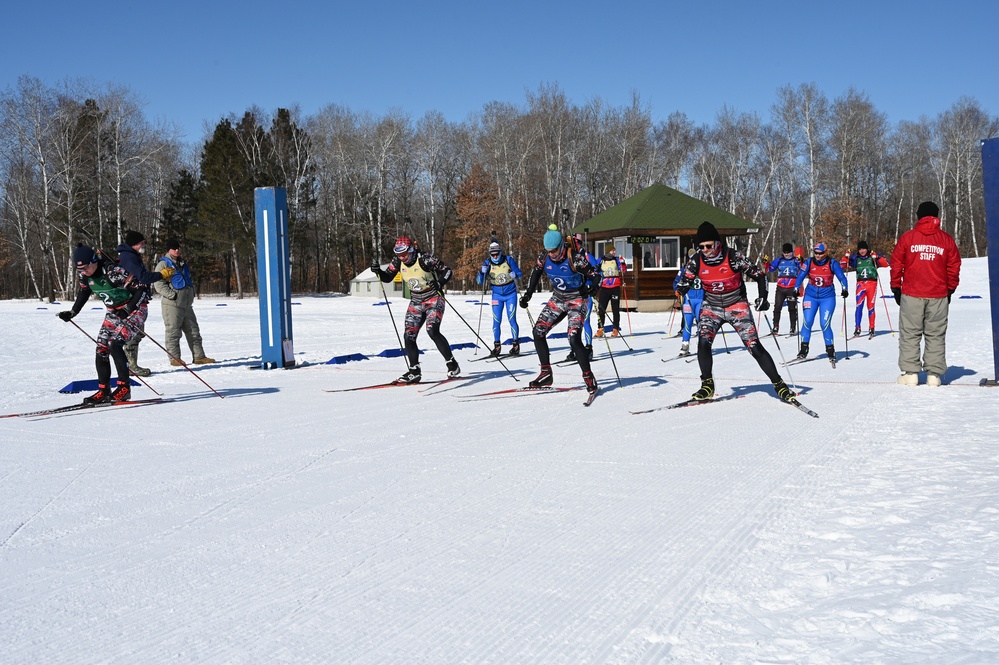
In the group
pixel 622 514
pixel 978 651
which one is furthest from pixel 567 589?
pixel 978 651

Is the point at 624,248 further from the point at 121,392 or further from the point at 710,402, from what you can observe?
the point at 121,392

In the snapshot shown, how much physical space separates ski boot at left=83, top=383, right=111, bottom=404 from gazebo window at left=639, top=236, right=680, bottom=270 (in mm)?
25109

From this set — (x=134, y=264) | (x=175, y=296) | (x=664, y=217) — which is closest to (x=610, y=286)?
(x=175, y=296)

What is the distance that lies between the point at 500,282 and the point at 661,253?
758 inches

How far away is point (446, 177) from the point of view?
2399 inches

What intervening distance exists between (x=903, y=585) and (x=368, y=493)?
298 centimetres

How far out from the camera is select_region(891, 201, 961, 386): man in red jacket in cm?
923

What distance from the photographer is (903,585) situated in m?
3.29

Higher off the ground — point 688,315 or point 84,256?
point 84,256

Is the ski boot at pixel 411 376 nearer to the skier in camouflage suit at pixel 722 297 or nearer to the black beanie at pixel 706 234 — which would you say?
the skier in camouflage suit at pixel 722 297

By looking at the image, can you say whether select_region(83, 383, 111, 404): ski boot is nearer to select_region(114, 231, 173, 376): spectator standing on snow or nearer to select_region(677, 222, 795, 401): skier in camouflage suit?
select_region(114, 231, 173, 376): spectator standing on snow

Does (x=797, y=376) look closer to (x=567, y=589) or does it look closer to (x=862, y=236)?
(x=567, y=589)

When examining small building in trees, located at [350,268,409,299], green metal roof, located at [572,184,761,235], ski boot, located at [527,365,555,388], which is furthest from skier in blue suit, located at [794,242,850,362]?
small building in trees, located at [350,268,409,299]

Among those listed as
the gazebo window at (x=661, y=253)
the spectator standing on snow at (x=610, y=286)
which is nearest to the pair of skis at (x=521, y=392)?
the spectator standing on snow at (x=610, y=286)
